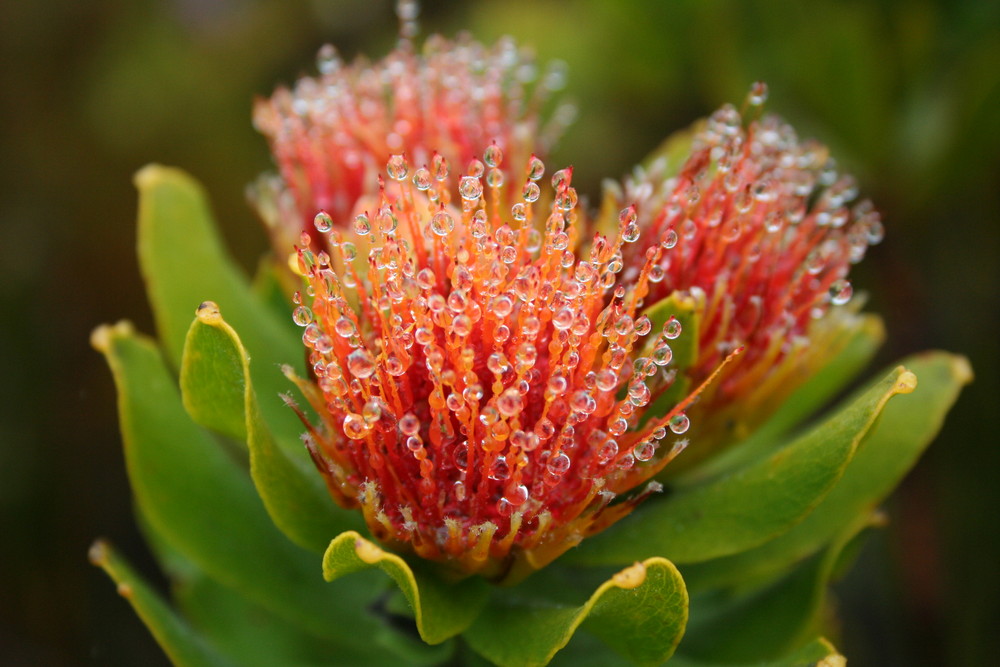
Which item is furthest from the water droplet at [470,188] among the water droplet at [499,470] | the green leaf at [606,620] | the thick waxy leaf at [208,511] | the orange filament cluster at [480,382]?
the thick waxy leaf at [208,511]

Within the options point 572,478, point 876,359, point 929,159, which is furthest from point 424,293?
point 876,359

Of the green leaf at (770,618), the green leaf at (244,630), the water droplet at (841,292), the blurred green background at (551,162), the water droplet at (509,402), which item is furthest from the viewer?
the blurred green background at (551,162)

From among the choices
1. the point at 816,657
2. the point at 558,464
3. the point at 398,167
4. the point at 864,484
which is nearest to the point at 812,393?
the point at 864,484

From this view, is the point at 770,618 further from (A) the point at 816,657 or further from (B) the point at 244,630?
(B) the point at 244,630

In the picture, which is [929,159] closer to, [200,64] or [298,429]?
[298,429]

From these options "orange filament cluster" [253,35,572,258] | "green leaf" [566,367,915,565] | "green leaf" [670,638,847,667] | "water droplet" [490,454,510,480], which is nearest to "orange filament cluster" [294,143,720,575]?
"water droplet" [490,454,510,480]

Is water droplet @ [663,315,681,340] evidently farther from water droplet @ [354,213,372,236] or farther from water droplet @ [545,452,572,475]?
water droplet @ [354,213,372,236]

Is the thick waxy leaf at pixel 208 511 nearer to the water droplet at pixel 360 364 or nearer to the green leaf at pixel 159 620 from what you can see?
the green leaf at pixel 159 620
